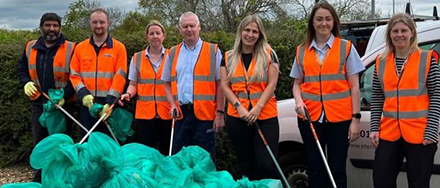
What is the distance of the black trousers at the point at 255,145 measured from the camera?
4.29m

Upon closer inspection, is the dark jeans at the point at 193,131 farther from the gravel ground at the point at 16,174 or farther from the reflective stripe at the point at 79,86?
the gravel ground at the point at 16,174

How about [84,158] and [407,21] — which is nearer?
[84,158]

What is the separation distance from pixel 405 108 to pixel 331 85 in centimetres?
63

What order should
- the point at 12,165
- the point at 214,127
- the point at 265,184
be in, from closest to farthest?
the point at 265,184
the point at 214,127
the point at 12,165

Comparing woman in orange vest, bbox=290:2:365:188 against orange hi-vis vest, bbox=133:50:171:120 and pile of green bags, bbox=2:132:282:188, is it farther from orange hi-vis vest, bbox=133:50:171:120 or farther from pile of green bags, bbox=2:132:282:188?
orange hi-vis vest, bbox=133:50:171:120

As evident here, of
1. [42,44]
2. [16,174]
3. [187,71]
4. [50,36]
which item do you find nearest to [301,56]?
[187,71]

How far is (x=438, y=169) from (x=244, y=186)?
189cm

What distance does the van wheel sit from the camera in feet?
15.9

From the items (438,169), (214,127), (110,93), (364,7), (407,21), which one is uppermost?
(364,7)

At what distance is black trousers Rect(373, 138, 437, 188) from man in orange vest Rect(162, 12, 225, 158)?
1523 mm

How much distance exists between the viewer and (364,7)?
3005cm

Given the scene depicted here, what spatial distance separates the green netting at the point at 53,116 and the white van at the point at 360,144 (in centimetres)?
234

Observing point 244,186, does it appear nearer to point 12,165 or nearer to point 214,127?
point 214,127

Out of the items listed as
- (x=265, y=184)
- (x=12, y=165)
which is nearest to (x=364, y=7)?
(x=12, y=165)
